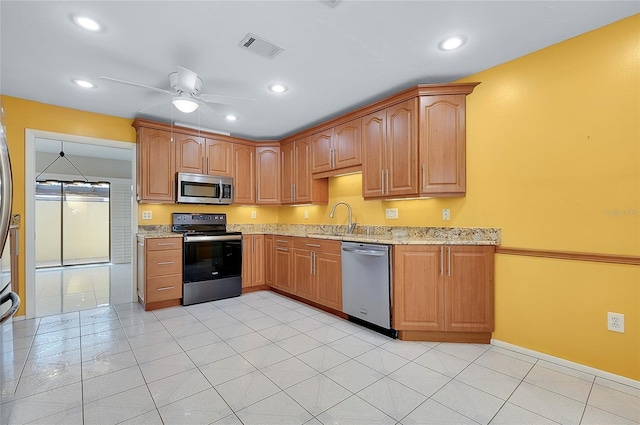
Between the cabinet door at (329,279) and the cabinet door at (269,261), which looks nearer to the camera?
the cabinet door at (329,279)

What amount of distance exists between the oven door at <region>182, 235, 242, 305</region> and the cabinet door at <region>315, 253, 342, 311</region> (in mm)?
1336

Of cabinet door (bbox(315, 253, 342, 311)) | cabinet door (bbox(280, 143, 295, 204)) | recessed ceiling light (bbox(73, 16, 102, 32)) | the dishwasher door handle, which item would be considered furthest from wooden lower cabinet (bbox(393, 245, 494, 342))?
recessed ceiling light (bbox(73, 16, 102, 32))

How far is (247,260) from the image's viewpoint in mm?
4367

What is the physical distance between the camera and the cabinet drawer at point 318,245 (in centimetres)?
332

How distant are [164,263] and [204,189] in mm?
1138

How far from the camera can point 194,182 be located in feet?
13.4

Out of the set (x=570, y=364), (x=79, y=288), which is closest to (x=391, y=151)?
(x=570, y=364)

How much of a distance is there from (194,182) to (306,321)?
2.43m

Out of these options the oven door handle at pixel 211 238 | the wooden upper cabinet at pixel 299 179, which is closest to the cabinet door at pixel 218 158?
the wooden upper cabinet at pixel 299 179

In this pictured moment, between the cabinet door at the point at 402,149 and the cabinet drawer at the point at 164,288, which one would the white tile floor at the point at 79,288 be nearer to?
the cabinet drawer at the point at 164,288

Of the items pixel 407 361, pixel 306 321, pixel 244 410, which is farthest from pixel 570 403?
pixel 306 321

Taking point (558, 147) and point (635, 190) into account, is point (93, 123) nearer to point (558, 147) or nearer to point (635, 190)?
point (558, 147)

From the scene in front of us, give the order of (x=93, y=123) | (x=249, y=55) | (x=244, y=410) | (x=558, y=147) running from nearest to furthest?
(x=244, y=410) < (x=558, y=147) < (x=249, y=55) < (x=93, y=123)

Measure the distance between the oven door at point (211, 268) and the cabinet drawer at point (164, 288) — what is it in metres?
0.07
